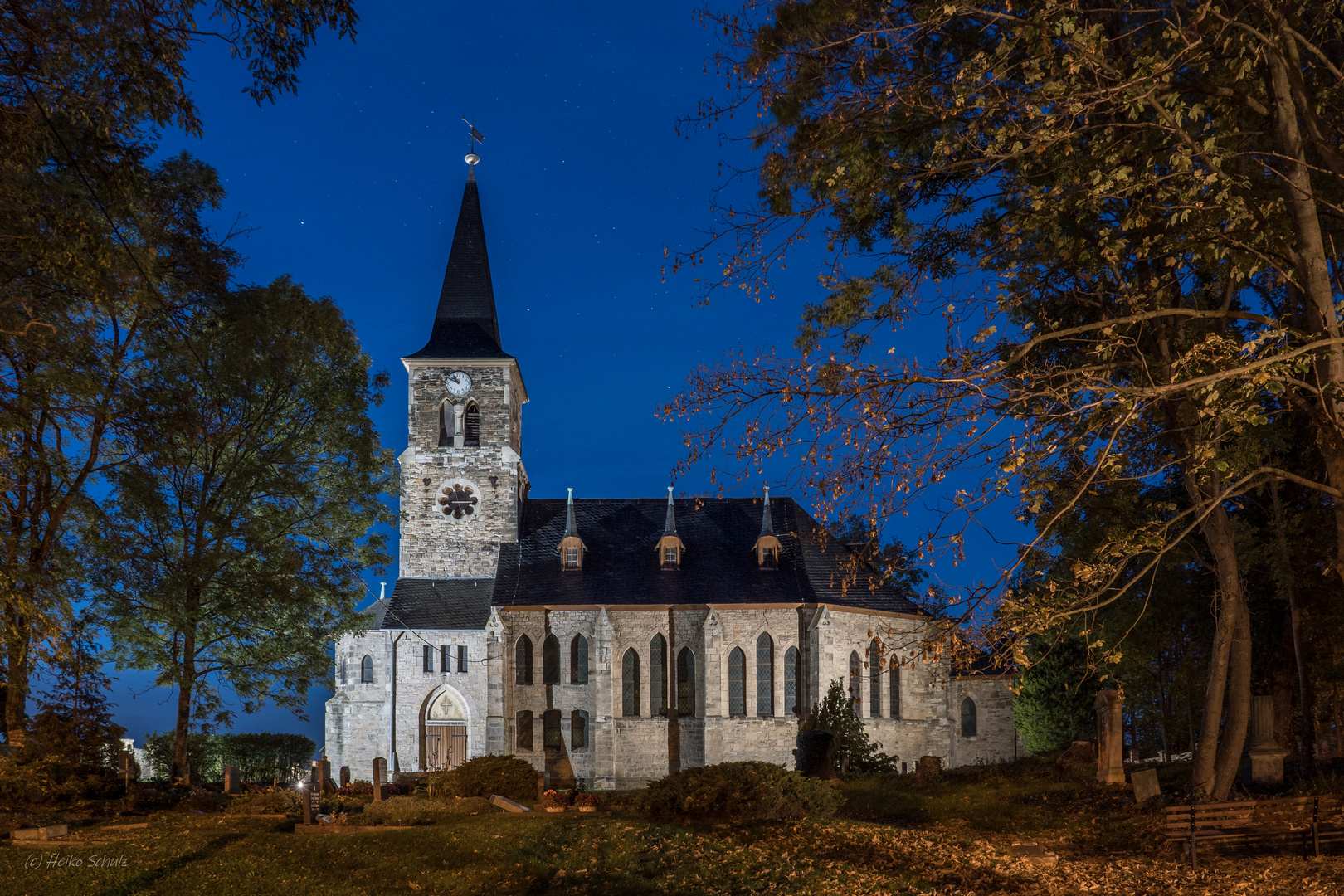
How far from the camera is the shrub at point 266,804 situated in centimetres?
1702

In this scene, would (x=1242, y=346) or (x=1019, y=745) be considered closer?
(x=1242, y=346)

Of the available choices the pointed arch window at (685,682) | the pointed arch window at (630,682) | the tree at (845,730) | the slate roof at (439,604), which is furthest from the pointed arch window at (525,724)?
the tree at (845,730)

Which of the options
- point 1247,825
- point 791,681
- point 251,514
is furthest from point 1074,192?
point 791,681

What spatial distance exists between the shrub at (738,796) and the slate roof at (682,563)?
2050cm

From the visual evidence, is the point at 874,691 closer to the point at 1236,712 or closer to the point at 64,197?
the point at 1236,712

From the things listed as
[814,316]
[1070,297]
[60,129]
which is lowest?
[814,316]

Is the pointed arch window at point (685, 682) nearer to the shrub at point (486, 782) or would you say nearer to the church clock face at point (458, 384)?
the church clock face at point (458, 384)

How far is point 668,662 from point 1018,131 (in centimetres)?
3100

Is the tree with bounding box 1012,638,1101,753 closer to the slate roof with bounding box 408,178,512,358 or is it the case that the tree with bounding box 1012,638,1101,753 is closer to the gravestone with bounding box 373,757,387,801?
the gravestone with bounding box 373,757,387,801

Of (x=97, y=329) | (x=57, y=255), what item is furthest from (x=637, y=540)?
(x=57, y=255)

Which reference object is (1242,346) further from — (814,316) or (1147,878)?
(1147,878)

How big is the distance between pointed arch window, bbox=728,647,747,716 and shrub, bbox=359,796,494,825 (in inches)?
749

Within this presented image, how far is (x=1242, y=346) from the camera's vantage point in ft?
25.6

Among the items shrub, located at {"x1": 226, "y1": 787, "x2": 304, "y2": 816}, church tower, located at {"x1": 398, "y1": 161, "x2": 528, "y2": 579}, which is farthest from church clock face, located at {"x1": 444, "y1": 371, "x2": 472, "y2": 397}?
shrub, located at {"x1": 226, "y1": 787, "x2": 304, "y2": 816}
